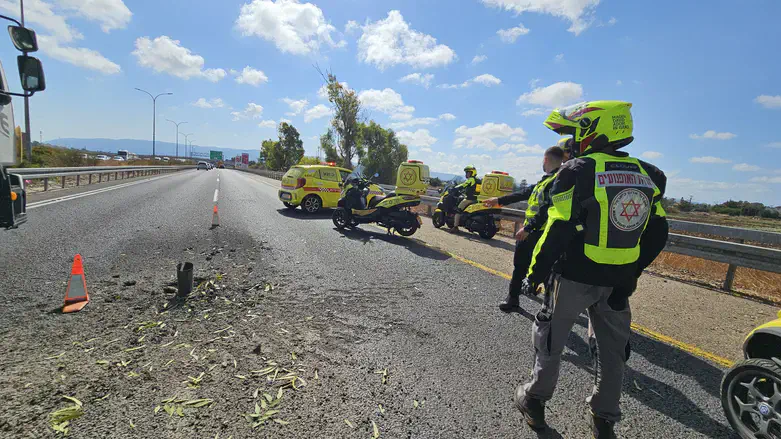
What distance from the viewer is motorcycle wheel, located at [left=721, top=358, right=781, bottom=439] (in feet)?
6.96

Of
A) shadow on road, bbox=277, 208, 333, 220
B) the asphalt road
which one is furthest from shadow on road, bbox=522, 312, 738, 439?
shadow on road, bbox=277, 208, 333, 220

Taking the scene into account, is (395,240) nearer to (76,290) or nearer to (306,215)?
(306,215)

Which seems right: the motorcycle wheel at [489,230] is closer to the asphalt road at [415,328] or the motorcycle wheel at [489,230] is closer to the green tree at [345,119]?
the asphalt road at [415,328]

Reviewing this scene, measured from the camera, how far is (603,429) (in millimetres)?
2146

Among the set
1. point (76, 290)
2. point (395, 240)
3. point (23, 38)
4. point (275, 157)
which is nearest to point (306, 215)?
point (395, 240)

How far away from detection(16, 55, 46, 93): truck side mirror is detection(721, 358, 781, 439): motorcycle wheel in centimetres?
649

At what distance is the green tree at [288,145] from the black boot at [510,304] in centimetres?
6422

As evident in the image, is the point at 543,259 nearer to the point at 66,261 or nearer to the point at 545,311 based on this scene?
the point at 545,311

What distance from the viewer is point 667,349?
350 centimetres

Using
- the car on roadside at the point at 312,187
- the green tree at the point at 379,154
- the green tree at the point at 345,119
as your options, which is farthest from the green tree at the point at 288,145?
the car on roadside at the point at 312,187

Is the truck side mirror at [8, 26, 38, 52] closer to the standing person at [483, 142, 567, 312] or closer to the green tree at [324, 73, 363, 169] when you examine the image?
the standing person at [483, 142, 567, 312]

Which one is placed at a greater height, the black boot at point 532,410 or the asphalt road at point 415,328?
the black boot at point 532,410

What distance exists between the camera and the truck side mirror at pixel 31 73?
3734 millimetres

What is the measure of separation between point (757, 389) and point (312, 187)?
1225cm
